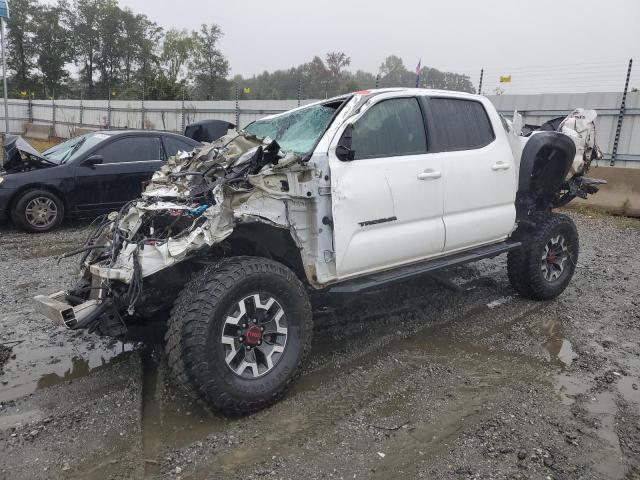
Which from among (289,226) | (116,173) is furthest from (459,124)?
(116,173)

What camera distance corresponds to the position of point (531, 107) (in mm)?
13586

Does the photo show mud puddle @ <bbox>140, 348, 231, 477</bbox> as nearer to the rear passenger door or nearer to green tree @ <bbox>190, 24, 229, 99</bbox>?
the rear passenger door

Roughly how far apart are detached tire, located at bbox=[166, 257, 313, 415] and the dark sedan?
5.33 meters

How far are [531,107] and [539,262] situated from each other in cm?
1006

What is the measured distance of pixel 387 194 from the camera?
12.1 feet

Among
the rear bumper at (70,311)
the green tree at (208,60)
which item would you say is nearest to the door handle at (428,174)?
the rear bumper at (70,311)

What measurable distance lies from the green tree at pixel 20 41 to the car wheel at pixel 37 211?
50.8 metres

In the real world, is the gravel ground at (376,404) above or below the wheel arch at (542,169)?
below

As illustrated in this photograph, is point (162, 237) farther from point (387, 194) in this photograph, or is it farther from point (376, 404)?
point (376, 404)

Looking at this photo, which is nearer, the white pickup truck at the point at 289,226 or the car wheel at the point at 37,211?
the white pickup truck at the point at 289,226

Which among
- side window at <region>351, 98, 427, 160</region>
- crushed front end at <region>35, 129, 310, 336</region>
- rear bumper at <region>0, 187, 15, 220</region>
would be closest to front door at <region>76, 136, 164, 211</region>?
rear bumper at <region>0, 187, 15, 220</region>

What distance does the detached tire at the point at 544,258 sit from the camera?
4961mm

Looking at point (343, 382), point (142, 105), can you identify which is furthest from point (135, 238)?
point (142, 105)

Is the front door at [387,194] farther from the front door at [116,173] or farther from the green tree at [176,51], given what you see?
the green tree at [176,51]
